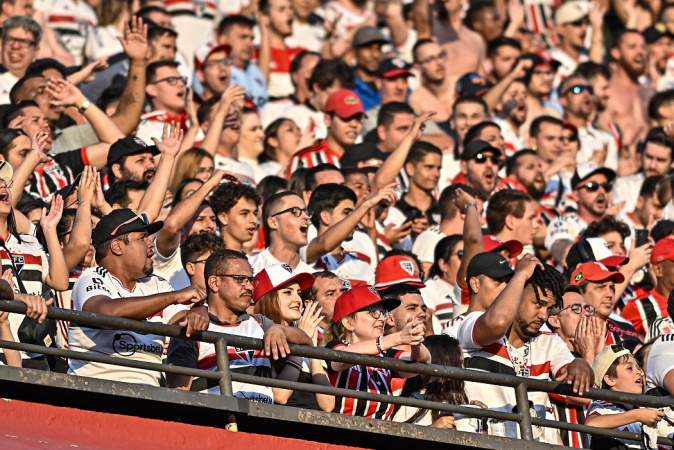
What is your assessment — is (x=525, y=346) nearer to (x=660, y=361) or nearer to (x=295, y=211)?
(x=660, y=361)

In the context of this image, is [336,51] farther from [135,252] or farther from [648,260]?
[135,252]

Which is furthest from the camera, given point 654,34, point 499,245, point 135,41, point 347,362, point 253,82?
point 654,34

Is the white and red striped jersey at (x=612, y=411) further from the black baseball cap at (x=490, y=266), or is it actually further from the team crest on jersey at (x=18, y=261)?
the team crest on jersey at (x=18, y=261)

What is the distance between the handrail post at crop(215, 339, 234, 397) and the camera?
8.56m

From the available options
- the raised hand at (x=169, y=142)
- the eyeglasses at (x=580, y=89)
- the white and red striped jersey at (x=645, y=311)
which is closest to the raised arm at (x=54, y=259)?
the raised hand at (x=169, y=142)

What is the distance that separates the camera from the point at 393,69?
15.7 meters

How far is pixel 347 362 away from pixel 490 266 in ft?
5.71

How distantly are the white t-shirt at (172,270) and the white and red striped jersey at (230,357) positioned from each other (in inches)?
63.8

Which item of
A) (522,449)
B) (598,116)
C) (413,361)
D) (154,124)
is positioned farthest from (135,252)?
(598,116)

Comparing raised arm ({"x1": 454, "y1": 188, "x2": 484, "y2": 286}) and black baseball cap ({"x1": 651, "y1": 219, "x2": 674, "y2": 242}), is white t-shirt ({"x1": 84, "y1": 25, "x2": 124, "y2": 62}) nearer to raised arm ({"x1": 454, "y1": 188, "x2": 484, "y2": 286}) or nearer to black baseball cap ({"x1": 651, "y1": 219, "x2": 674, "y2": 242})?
raised arm ({"x1": 454, "y1": 188, "x2": 484, "y2": 286})

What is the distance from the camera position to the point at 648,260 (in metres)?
12.4

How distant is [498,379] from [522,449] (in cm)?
51

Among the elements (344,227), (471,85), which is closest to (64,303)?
(344,227)

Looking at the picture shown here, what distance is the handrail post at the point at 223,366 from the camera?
28.1 ft
